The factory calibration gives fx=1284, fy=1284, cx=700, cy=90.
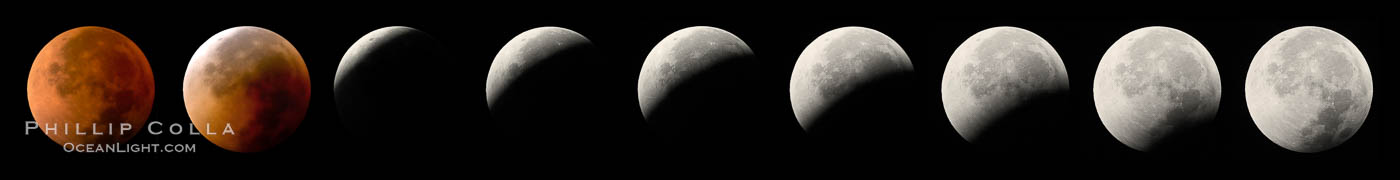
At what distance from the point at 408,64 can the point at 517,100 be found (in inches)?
43.0

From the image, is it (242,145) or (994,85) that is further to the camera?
(242,145)

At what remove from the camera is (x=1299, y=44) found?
11.1 m

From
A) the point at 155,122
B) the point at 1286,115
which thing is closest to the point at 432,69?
the point at 155,122

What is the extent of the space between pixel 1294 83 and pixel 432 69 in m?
7.52

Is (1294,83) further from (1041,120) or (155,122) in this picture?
(155,122)

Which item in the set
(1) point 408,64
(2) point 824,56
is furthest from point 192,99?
(2) point 824,56

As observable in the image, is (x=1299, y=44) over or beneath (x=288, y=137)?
over

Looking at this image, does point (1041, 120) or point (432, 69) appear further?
point (432, 69)

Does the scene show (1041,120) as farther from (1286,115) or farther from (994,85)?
(1286,115)

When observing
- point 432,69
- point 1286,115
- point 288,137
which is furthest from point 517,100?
point 1286,115

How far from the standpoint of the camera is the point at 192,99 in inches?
440

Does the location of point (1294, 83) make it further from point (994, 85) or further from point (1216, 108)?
point (994, 85)

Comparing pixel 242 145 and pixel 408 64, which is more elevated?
pixel 408 64

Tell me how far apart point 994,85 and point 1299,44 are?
2888mm
